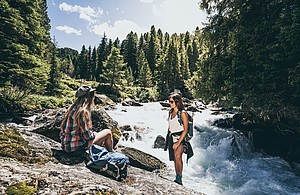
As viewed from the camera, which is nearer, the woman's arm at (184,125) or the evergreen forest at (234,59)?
the woman's arm at (184,125)

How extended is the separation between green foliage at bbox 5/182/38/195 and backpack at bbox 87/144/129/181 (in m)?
1.31

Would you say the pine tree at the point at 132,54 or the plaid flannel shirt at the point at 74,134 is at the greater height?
the pine tree at the point at 132,54

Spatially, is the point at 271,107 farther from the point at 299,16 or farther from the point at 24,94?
the point at 24,94

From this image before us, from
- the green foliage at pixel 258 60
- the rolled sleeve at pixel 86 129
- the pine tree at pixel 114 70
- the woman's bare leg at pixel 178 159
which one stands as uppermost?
the pine tree at pixel 114 70

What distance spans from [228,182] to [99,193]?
8224 millimetres

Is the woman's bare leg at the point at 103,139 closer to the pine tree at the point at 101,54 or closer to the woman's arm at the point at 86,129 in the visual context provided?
the woman's arm at the point at 86,129

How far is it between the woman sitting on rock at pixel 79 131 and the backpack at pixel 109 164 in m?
0.44

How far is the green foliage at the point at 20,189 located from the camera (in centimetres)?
244

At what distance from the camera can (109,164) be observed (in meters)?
3.79

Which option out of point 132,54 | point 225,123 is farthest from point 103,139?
point 132,54

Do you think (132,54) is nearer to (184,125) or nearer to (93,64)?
(93,64)

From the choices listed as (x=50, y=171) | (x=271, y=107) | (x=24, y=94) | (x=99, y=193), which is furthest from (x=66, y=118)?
(x=24, y=94)

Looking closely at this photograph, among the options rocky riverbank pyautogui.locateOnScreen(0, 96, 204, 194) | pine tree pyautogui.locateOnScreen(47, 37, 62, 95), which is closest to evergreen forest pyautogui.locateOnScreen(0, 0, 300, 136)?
rocky riverbank pyautogui.locateOnScreen(0, 96, 204, 194)

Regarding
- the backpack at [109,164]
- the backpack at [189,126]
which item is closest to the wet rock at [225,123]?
the backpack at [189,126]
